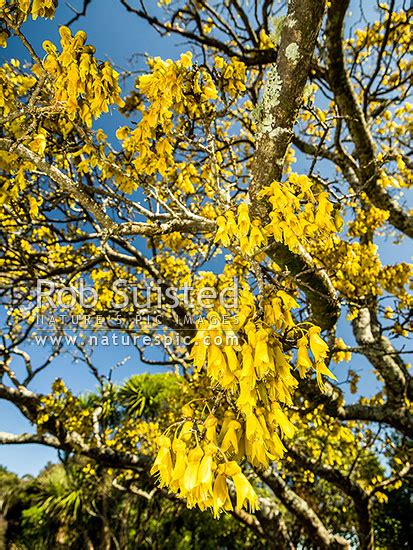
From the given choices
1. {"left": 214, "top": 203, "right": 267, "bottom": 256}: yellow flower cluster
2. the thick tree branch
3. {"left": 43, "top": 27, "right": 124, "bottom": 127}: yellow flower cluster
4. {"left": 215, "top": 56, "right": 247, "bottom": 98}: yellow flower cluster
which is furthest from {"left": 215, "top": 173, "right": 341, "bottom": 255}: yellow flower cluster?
the thick tree branch

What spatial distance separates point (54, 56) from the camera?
184cm

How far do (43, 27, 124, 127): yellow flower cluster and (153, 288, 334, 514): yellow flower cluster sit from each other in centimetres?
139

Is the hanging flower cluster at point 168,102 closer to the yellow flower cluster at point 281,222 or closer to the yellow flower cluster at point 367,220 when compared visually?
the yellow flower cluster at point 281,222

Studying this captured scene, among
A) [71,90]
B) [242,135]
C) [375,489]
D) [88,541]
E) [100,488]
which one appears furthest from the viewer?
[88,541]

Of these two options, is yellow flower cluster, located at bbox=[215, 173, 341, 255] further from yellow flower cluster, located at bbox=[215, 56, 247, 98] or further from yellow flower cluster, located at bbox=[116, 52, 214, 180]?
yellow flower cluster, located at bbox=[215, 56, 247, 98]

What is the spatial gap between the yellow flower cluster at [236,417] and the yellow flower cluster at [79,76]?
1388 mm

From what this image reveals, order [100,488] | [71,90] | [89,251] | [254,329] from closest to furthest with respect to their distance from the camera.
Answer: [254,329], [71,90], [89,251], [100,488]

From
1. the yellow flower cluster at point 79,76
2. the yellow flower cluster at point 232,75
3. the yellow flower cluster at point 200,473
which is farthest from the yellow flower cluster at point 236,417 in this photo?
the yellow flower cluster at point 232,75

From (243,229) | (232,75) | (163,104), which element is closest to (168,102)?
(163,104)

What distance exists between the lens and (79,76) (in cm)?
178

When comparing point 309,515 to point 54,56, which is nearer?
point 54,56

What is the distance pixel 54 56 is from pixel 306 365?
1948 mm

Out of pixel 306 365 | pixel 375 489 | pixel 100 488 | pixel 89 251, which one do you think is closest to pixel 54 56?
pixel 306 365

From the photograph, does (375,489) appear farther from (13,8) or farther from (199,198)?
(13,8)
